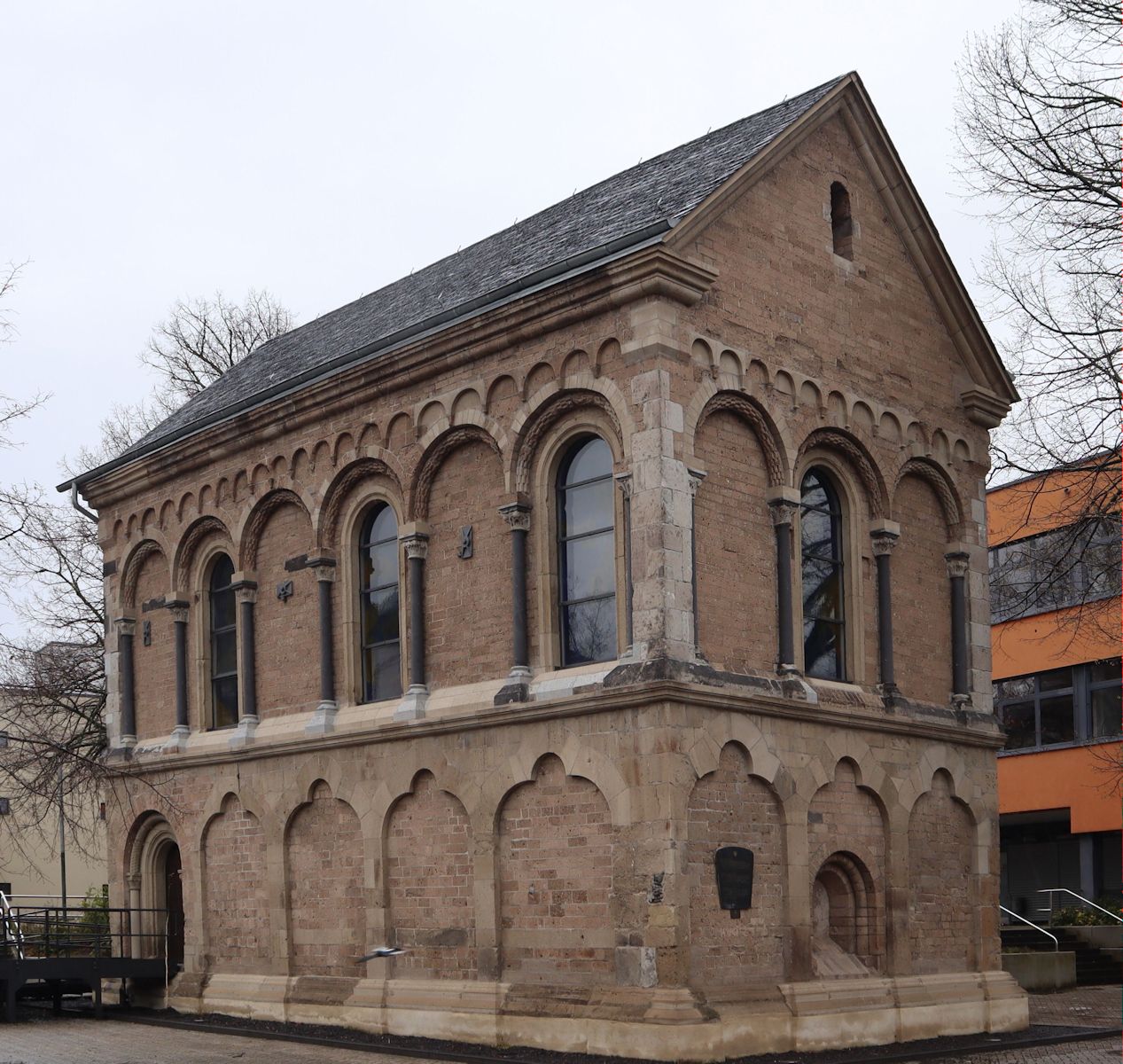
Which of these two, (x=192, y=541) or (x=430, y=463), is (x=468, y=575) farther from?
(x=192, y=541)

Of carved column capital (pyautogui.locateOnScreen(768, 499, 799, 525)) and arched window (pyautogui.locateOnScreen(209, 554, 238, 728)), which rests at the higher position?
carved column capital (pyautogui.locateOnScreen(768, 499, 799, 525))

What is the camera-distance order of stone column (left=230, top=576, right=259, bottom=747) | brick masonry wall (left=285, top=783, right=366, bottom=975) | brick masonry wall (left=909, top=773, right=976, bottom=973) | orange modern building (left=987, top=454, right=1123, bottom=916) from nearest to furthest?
1. brick masonry wall (left=909, top=773, right=976, bottom=973)
2. brick masonry wall (left=285, top=783, right=366, bottom=975)
3. stone column (left=230, top=576, right=259, bottom=747)
4. orange modern building (left=987, top=454, right=1123, bottom=916)

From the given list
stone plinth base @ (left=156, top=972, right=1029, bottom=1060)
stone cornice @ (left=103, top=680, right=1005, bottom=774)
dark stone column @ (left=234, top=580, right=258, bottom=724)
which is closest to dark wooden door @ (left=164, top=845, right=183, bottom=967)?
stone cornice @ (left=103, top=680, right=1005, bottom=774)

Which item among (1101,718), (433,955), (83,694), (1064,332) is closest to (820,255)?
(1064,332)

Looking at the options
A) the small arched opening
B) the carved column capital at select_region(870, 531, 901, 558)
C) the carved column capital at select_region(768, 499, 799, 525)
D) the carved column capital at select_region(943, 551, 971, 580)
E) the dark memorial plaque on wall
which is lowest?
the small arched opening

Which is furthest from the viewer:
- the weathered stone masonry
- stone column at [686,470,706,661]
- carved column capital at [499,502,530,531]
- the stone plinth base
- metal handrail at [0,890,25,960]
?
metal handrail at [0,890,25,960]

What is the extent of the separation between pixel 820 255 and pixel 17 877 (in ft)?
167

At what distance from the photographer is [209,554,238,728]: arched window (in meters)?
22.8

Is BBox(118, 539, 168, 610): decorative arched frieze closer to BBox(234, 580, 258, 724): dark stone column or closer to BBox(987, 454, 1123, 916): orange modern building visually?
BBox(234, 580, 258, 724): dark stone column

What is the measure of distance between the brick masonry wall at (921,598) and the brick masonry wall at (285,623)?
753 centimetres

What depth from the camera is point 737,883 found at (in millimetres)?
16406

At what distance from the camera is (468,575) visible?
18734 millimetres

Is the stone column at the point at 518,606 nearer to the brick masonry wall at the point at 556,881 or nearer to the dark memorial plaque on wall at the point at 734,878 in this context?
the brick masonry wall at the point at 556,881

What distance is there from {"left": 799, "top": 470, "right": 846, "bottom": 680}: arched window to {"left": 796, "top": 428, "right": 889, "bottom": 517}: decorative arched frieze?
15.2 inches
